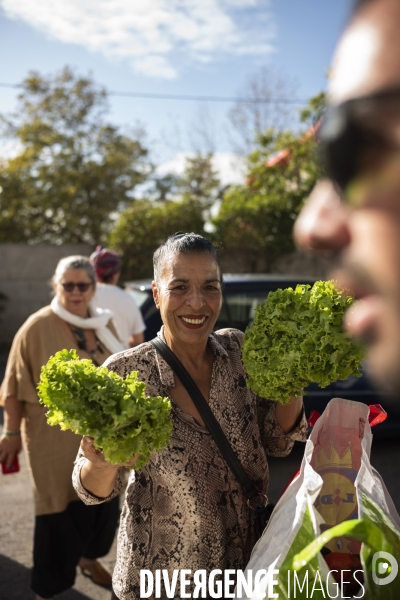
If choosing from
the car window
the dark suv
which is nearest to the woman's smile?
the dark suv

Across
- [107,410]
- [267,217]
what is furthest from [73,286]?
[267,217]

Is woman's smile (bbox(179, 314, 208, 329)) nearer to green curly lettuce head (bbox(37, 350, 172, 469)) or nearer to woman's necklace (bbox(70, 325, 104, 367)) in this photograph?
green curly lettuce head (bbox(37, 350, 172, 469))

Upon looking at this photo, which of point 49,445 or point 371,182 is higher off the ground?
point 371,182

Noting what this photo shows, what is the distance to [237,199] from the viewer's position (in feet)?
A: 44.1

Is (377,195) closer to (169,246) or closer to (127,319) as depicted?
(169,246)

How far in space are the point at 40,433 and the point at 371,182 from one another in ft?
12.0

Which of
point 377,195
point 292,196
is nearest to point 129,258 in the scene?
point 292,196

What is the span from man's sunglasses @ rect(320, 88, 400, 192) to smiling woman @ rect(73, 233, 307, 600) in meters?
1.49

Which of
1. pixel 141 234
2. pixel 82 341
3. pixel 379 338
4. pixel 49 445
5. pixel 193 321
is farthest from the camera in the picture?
pixel 141 234

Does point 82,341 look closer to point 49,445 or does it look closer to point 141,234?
point 49,445

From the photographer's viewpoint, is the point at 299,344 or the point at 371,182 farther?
the point at 299,344

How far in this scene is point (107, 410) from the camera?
1.72 metres

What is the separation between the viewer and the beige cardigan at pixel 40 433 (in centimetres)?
384

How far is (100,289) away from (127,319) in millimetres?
381
